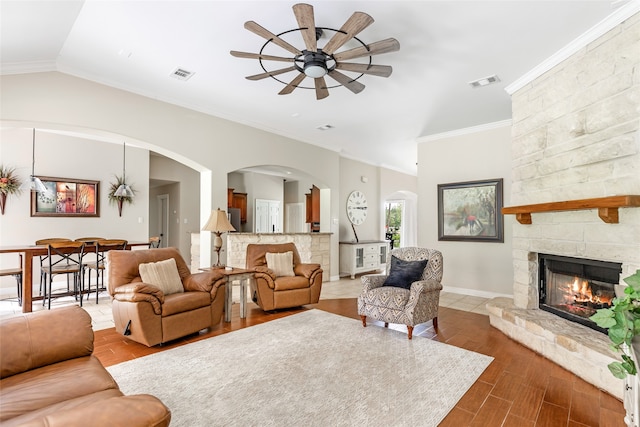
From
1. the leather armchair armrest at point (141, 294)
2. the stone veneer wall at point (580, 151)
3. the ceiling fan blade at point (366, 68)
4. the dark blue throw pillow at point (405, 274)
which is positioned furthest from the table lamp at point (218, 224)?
the stone veneer wall at point (580, 151)

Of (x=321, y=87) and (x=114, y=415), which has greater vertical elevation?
(x=321, y=87)

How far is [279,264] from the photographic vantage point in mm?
4645

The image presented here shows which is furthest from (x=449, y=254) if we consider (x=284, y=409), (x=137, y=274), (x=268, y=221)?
(x=268, y=221)

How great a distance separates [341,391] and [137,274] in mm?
2537

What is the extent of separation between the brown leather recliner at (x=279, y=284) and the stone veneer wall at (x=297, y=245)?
3.03 ft

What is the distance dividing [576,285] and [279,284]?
330 centimetres

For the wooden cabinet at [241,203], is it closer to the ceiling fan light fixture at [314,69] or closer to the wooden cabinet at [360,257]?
the wooden cabinet at [360,257]

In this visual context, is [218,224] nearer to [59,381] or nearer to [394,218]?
[59,381]

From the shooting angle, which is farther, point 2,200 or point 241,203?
point 241,203

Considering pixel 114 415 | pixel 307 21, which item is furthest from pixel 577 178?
pixel 114 415

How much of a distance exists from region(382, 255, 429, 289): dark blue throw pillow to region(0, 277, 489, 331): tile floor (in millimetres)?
1372

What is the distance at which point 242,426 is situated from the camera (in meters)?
1.92

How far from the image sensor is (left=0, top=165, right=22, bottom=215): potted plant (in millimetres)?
5328

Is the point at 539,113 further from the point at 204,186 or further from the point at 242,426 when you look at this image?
the point at 204,186
